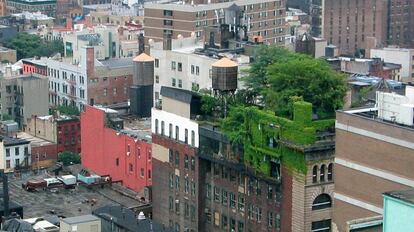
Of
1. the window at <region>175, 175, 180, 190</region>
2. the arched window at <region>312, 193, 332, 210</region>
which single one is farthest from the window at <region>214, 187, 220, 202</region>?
the arched window at <region>312, 193, 332, 210</region>

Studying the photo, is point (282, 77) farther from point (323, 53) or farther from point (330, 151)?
point (323, 53)

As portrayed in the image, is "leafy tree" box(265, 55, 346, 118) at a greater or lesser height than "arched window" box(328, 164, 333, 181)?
greater

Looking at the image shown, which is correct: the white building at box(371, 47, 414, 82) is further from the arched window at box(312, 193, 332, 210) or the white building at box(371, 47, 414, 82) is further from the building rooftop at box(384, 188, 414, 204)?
the building rooftop at box(384, 188, 414, 204)

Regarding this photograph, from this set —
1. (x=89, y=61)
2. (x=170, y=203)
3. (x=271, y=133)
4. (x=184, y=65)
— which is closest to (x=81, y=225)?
(x=271, y=133)

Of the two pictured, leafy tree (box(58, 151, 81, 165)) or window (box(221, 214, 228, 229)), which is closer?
window (box(221, 214, 228, 229))

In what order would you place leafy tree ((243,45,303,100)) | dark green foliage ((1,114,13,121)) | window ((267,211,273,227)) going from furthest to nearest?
1. dark green foliage ((1,114,13,121))
2. leafy tree ((243,45,303,100))
3. window ((267,211,273,227))

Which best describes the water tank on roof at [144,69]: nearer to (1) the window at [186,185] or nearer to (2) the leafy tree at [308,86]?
(1) the window at [186,185]

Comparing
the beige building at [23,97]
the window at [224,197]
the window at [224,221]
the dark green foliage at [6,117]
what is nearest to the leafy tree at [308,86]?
the window at [224,197]

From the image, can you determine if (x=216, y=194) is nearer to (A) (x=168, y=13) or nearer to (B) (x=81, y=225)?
(B) (x=81, y=225)
